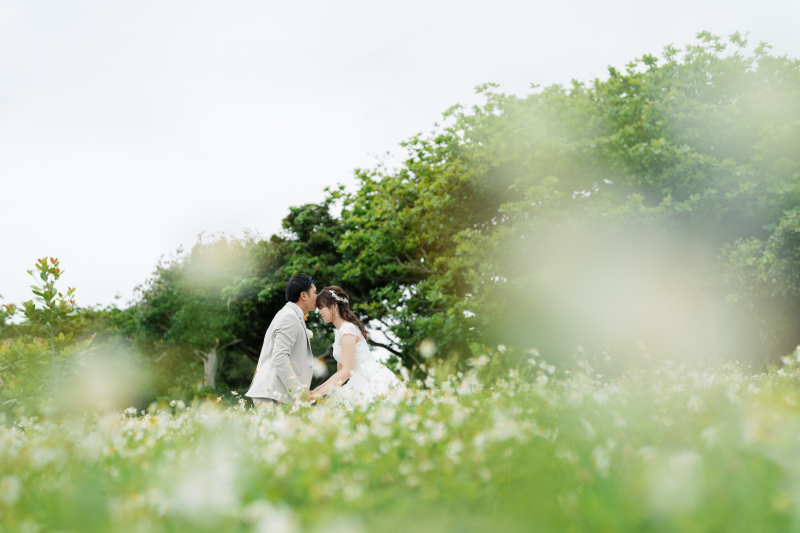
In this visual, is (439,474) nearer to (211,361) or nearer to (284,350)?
(284,350)

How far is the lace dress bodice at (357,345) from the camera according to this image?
923cm

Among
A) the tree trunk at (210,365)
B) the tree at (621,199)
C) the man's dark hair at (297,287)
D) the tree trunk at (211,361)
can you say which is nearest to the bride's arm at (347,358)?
the man's dark hair at (297,287)

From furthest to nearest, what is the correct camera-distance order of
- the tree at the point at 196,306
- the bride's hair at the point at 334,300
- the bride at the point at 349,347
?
the tree at the point at 196,306, the bride's hair at the point at 334,300, the bride at the point at 349,347

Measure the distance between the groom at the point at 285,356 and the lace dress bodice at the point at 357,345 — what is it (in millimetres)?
725

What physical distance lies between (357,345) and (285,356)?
5.75 feet

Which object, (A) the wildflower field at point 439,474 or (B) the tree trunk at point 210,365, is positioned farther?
(B) the tree trunk at point 210,365

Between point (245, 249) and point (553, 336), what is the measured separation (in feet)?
63.3

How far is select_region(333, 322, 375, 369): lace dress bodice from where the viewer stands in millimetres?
9227

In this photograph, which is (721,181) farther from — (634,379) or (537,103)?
(634,379)

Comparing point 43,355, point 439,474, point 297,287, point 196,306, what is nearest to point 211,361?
point 196,306

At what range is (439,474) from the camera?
3.47m

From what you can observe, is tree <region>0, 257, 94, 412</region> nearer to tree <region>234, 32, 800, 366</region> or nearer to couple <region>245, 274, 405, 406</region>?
couple <region>245, 274, 405, 406</region>

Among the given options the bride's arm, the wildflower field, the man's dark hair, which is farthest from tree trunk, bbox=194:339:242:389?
the wildflower field

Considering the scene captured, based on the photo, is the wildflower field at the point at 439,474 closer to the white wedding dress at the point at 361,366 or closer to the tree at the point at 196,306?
the white wedding dress at the point at 361,366
